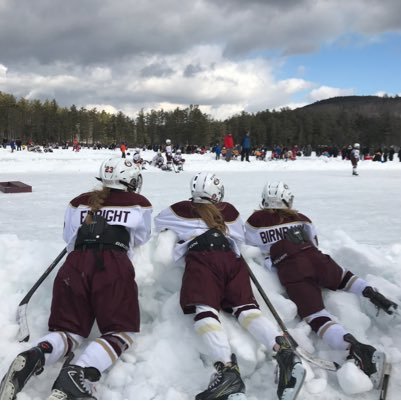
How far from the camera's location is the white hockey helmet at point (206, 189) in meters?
3.71

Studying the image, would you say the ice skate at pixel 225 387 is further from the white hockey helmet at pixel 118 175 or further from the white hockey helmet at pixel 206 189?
the white hockey helmet at pixel 118 175

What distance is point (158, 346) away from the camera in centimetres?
293

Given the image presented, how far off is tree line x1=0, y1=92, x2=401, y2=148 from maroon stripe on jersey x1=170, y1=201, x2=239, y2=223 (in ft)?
272

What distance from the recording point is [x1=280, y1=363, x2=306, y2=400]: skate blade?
2.38 metres

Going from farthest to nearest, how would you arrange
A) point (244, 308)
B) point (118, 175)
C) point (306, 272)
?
point (118, 175) < point (306, 272) < point (244, 308)

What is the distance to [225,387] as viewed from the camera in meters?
2.41

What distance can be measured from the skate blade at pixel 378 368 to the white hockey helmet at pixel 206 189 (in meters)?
1.72

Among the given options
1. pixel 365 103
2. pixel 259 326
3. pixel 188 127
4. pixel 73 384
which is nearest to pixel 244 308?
pixel 259 326

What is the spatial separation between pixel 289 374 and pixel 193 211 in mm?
1635

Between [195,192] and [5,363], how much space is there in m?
1.85

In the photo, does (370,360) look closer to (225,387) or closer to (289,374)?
(289,374)

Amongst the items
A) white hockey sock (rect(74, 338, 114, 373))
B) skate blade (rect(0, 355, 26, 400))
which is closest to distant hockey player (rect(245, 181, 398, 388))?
white hockey sock (rect(74, 338, 114, 373))

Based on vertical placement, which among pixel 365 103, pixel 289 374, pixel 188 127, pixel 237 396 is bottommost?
pixel 237 396

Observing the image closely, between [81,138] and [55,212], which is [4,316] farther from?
[81,138]
